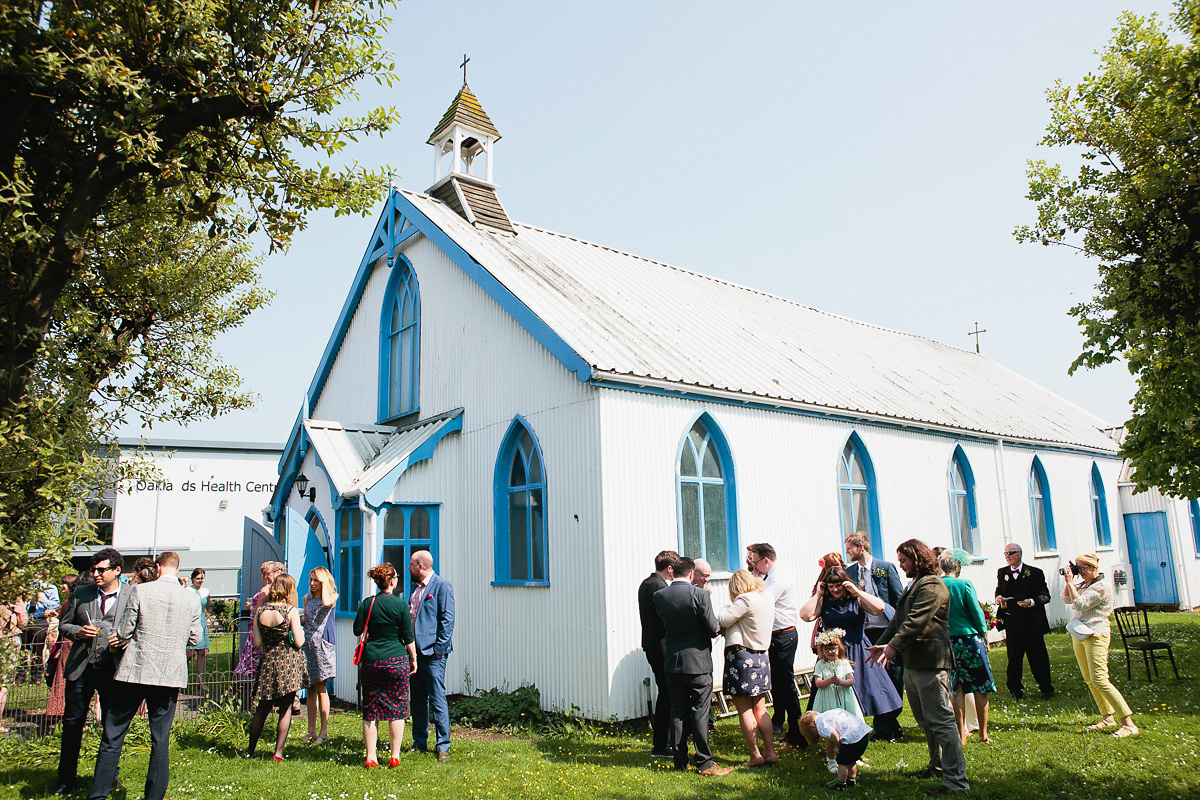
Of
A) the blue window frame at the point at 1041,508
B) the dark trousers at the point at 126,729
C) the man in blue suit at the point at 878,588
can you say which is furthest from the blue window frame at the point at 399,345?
the blue window frame at the point at 1041,508

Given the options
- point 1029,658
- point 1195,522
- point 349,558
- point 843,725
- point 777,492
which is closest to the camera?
point 843,725

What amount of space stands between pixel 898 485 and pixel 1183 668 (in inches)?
200

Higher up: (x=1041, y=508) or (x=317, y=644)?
(x=1041, y=508)

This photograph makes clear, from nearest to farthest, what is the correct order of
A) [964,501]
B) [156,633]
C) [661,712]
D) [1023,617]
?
[156,633] → [661,712] → [1023,617] → [964,501]

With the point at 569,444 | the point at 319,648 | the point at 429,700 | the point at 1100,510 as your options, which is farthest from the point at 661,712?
the point at 1100,510

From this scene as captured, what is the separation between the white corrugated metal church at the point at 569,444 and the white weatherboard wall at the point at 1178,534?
8.58 metres

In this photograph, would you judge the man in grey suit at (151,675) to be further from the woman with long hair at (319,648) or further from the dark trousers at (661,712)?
the dark trousers at (661,712)

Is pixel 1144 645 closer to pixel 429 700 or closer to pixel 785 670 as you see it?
pixel 785 670

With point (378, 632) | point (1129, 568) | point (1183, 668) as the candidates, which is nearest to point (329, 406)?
point (378, 632)

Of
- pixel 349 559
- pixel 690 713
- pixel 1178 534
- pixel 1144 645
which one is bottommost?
pixel 690 713

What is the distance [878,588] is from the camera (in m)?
8.92

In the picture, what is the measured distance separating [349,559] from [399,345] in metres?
4.45

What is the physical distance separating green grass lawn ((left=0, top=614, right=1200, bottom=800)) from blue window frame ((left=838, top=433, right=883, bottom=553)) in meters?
4.51

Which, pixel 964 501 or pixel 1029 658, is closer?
pixel 1029 658
